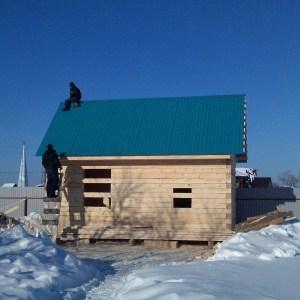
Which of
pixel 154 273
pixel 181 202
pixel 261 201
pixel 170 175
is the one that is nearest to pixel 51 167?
pixel 170 175

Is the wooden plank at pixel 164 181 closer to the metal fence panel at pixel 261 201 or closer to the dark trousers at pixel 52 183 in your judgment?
the dark trousers at pixel 52 183

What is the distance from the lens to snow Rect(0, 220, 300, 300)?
5738 mm

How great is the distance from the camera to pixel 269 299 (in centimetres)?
523

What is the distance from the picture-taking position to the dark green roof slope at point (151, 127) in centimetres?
1381

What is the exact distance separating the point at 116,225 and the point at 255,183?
62.9ft

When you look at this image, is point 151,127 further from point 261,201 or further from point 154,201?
point 261,201

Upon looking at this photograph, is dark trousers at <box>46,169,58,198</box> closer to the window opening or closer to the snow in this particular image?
the snow

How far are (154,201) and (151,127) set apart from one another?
2784mm

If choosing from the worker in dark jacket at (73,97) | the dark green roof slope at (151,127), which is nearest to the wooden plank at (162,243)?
the dark green roof slope at (151,127)

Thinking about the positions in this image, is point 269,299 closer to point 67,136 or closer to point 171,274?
point 171,274

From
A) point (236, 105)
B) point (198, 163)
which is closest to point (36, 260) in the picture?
point (198, 163)

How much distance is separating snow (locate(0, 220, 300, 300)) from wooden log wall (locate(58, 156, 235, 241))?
2233 mm

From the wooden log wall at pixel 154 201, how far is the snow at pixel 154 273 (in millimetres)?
2233

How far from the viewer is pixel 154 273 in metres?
7.10
